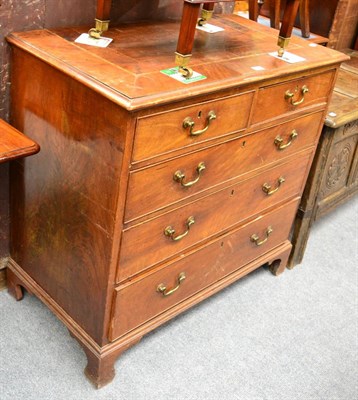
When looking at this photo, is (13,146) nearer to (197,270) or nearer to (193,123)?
(193,123)

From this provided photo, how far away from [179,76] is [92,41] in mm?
351

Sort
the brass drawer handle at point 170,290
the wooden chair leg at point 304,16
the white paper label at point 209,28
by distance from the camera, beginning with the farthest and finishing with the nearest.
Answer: the wooden chair leg at point 304,16 < the white paper label at point 209,28 < the brass drawer handle at point 170,290

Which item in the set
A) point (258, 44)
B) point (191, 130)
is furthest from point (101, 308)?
point (258, 44)

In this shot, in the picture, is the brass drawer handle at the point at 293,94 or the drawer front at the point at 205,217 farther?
the brass drawer handle at the point at 293,94

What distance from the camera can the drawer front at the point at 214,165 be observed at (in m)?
1.80

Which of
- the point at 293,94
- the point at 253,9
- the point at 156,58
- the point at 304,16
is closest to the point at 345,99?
the point at 304,16

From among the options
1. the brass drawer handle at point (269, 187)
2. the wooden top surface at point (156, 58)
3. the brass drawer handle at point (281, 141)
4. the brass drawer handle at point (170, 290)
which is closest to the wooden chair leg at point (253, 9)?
the wooden top surface at point (156, 58)

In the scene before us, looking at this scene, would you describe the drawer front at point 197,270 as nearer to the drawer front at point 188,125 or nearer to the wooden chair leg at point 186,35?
the drawer front at point 188,125

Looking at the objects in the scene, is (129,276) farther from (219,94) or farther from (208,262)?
(219,94)

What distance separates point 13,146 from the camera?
1713mm

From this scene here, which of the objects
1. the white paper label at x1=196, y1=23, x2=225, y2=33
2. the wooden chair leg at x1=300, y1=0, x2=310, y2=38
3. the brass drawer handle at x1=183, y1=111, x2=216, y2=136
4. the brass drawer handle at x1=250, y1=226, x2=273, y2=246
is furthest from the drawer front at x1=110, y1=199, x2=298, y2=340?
the wooden chair leg at x1=300, y1=0, x2=310, y2=38

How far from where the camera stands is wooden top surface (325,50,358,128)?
2.56 meters

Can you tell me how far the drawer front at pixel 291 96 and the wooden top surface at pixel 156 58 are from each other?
0.24 feet

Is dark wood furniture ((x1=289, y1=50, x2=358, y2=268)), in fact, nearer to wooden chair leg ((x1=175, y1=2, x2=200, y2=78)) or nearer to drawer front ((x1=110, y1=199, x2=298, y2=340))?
drawer front ((x1=110, y1=199, x2=298, y2=340))
